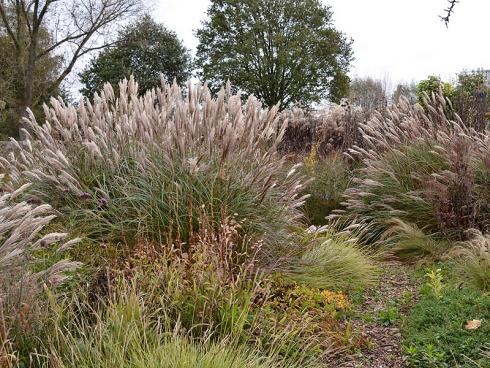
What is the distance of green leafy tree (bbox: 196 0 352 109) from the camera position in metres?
31.6

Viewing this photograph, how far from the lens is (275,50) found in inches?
1277

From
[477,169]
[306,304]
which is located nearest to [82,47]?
[477,169]

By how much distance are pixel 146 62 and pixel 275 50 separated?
→ 724cm

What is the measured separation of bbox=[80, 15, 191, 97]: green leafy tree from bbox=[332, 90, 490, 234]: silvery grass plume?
75.0 ft

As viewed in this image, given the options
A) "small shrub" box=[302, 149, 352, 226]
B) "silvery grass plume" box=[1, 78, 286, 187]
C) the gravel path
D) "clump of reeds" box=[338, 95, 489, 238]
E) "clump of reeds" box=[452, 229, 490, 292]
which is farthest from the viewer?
"small shrub" box=[302, 149, 352, 226]

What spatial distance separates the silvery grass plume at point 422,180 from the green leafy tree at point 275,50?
79.9ft

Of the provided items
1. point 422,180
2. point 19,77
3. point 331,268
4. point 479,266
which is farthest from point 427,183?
point 19,77

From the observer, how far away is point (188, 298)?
3314 millimetres

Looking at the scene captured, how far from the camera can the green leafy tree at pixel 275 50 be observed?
31.6 m

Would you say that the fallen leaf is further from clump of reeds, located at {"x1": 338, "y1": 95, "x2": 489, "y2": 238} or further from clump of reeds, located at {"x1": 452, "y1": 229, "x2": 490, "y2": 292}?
clump of reeds, located at {"x1": 338, "y1": 95, "x2": 489, "y2": 238}

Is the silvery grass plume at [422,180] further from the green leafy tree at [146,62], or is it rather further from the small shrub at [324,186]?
the green leafy tree at [146,62]

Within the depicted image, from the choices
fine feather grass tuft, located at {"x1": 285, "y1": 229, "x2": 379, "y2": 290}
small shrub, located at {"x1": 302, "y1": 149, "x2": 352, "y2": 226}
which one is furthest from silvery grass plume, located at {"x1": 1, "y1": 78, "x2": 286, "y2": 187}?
small shrub, located at {"x1": 302, "y1": 149, "x2": 352, "y2": 226}

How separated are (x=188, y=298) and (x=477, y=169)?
4.49 metres

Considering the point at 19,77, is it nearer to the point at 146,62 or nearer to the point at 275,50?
the point at 146,62
